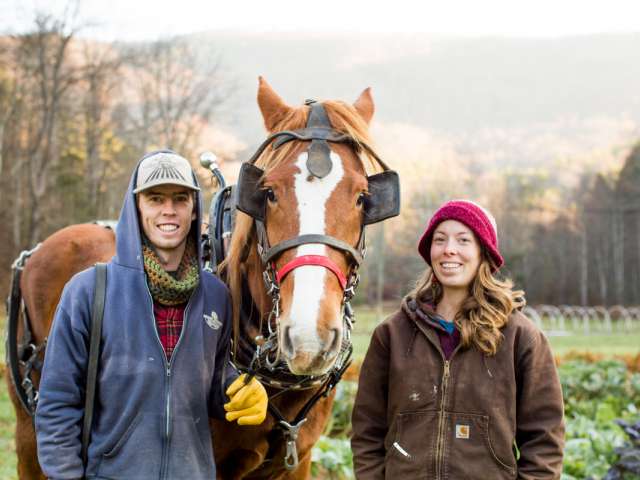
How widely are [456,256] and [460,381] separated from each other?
0.44m

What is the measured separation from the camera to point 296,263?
2.10 metres

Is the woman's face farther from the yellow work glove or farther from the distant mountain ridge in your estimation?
the distant mountain ridge

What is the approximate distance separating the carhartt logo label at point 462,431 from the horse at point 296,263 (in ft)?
1.62

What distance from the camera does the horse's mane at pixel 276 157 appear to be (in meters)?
2.50

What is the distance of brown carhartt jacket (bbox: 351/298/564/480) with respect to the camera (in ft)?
7.08

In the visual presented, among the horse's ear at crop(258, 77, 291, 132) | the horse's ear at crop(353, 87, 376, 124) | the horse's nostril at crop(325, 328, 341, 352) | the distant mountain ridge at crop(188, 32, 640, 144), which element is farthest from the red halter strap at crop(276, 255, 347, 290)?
the distant mountain ridge at crop(188, 32, 640, 144)

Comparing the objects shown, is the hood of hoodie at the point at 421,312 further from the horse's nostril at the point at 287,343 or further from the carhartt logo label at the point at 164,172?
the carhartt logo label at the point at 164,172

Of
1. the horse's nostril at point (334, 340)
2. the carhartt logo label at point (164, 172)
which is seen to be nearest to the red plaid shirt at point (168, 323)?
the carhartt logo label at point (164, 172)

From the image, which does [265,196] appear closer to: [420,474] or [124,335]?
[124,335]

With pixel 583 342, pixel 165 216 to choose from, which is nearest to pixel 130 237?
pixel 165 216

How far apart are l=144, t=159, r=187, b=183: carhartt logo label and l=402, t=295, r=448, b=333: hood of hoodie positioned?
916mm

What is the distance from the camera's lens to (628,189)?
4091 cm

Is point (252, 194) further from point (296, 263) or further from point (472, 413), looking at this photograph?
point (472, 413)

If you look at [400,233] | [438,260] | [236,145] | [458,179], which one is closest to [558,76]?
[458,179]
